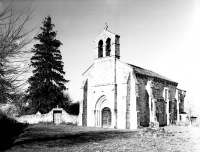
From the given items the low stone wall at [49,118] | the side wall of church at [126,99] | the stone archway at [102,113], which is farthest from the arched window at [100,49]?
the low stone wall at [49,118]

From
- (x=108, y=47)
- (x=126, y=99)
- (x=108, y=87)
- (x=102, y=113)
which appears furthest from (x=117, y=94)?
(x=108, y=47)

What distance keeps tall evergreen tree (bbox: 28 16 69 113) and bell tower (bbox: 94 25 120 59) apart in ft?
29.9

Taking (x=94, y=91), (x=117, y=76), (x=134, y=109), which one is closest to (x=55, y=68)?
(x=94, y=91)

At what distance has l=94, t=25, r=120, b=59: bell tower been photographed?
2766 cm

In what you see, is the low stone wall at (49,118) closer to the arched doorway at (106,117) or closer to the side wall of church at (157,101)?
the arched doorway at (106,117)

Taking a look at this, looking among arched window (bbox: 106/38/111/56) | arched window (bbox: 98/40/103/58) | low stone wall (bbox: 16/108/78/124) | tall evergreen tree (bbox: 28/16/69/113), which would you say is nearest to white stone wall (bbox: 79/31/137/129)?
arched window (bbox: 98/40/103/58)

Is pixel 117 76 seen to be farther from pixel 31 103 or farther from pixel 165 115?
pixel 31 103

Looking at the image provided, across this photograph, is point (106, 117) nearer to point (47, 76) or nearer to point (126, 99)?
point (126, 99)

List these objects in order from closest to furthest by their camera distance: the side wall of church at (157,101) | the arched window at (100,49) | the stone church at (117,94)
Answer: the stone church at (117,94) → the side wall of church at (157,101) → the arched window at (100,49)

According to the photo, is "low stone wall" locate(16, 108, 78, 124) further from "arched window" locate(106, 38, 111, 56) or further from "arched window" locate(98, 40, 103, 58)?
"arched window" locate(106, 38, 111, 56)

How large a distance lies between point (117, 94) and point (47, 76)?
12.6 meters

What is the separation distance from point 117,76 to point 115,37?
454 centimetres

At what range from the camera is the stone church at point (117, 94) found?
26172 mm

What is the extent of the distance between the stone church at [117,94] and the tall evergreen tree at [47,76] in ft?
22.0
